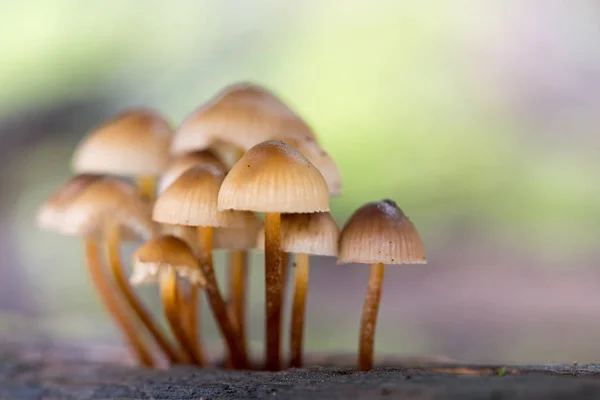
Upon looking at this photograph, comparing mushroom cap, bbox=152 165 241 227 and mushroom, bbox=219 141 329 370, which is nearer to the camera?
mushroom, bbox=219 141 329 370

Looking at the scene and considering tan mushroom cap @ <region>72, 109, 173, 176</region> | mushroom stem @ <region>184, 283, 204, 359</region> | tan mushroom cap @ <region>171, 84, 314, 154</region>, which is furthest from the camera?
mushroom stem @ <region>184, 283, 204, 359</region>

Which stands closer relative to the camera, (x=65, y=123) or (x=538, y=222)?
(x=538, y=222)

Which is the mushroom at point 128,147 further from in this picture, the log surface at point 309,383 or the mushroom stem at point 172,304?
the log surface at point 309,383

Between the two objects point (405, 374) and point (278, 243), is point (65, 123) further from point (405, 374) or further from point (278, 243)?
point (405, 374)

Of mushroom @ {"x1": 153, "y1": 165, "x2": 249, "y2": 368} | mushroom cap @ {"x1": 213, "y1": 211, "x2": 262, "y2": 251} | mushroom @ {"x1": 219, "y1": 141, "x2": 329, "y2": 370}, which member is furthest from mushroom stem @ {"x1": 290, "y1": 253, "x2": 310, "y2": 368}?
mushroom @ {"x1": 219, "y1": 141, "x2": 329, "y2": 370}

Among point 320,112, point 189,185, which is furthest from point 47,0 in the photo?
point 189,185

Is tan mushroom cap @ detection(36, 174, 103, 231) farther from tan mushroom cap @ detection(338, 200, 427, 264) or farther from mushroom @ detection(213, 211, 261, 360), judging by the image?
tan mushroom cap @ detection(338, 200, 427, 264)
